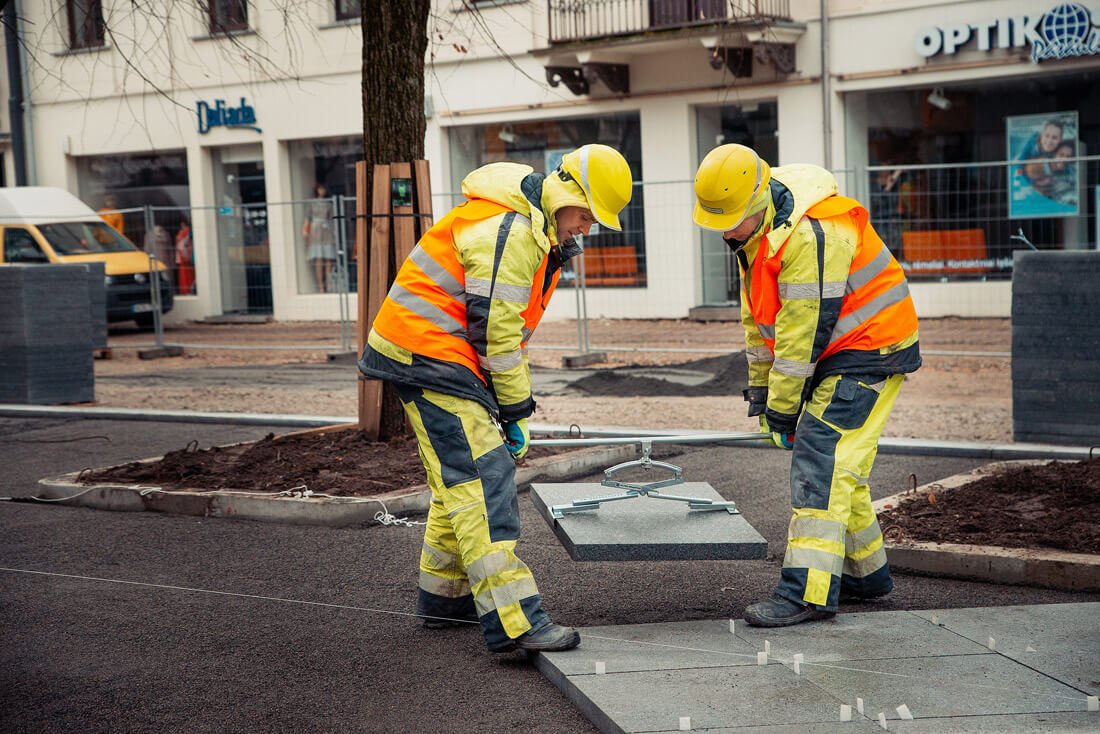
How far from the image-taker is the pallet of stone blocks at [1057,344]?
804 centimetres

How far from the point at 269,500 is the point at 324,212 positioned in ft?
44.5

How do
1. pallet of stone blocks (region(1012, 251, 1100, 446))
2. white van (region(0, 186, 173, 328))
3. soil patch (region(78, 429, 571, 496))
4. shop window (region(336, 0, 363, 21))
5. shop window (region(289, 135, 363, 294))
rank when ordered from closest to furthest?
soil patch (region(78, 429, 571, 496))
pallet of stone blocks (region(1012, 251, 1100, 446))
shop window (region(289, 135, 363, 294))
white van (region(0, 186, 173, 328))
shop window (region(336, 0, 363, 21))

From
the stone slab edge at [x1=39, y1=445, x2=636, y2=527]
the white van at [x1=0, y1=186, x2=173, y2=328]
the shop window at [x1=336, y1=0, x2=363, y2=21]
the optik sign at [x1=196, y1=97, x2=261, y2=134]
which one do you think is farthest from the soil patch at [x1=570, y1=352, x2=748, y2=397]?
the optik sign at [x1=196, y1=97, x2=261, y2=134]

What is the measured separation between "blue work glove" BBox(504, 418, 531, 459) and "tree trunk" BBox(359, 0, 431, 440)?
3510 mm

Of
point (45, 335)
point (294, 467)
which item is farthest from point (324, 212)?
point (294, 467)

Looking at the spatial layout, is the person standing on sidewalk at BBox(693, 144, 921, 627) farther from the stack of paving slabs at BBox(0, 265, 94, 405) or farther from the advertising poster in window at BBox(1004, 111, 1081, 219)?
the advertising poster in window at BBox(1004, 111, 1081, 219)

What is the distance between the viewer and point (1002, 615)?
16.6 ft

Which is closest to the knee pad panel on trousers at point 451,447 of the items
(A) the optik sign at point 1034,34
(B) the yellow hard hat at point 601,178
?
(B) the yellow hard hat at point 601,178

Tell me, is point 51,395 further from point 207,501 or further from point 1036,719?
point 1036,719

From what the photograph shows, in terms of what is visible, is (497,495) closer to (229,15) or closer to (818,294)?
(818,294)

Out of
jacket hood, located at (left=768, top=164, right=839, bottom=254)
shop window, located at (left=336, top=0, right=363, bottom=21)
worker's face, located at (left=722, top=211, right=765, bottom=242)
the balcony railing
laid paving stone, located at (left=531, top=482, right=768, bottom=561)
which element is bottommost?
laid paving stone, located at (left=531, top=482, right=768, bottom=561)

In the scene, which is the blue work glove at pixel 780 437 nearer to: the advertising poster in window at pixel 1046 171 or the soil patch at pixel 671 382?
the soil patch at pixel 671 382

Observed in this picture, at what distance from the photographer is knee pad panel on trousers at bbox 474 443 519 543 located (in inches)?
188

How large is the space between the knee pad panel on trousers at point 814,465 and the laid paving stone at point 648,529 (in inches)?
9.2
